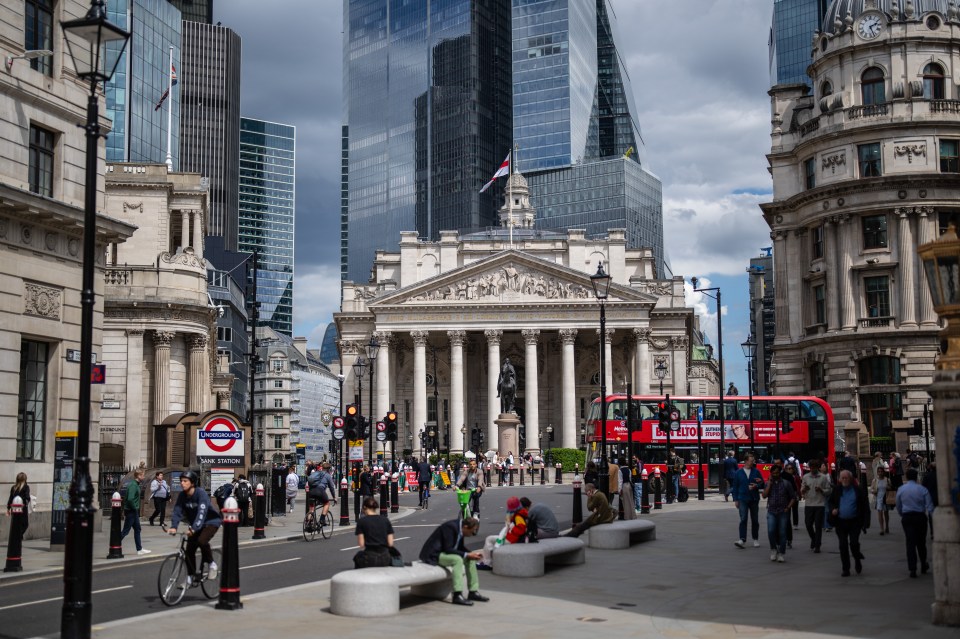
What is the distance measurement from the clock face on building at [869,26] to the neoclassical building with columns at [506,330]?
38961 millimetres

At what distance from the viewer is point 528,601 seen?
1659cm

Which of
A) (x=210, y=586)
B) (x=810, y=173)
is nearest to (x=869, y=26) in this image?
(x=810, y=173)

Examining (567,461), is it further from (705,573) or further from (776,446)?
(705,573)

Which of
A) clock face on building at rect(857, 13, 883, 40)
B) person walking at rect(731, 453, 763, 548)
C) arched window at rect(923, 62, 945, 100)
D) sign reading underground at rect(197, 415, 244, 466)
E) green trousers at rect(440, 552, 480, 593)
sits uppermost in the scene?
clock face on building at rect(857, 13, 883, 40)

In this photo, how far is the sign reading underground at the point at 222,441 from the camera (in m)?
28.5

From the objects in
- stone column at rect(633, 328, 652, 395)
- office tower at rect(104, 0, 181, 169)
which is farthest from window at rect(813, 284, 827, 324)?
office tower at rect(104, 0, 181, 169)

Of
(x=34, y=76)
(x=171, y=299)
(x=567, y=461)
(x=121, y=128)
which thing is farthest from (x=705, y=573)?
(x=121, y=128)

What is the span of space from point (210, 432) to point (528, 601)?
46.8 feet

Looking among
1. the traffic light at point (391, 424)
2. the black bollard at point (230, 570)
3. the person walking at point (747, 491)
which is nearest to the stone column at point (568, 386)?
the traffic light at point (391, 424)

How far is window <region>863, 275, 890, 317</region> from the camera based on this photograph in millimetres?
56094

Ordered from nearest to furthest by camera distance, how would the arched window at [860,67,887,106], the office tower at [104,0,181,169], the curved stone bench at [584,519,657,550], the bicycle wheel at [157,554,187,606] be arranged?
the bicycle wheel at [157,554,187,606], the curved stone bench at [584,519,657,550], the arched window at [860,67,887,106], the office tower at [104,0,181,169]

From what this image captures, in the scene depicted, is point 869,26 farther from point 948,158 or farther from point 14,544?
point 14,544

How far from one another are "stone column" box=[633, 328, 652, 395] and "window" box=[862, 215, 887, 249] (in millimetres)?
38261

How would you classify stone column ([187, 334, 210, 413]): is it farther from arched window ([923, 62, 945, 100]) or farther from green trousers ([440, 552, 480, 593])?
green trousers ([440, 552, 480, 593])
